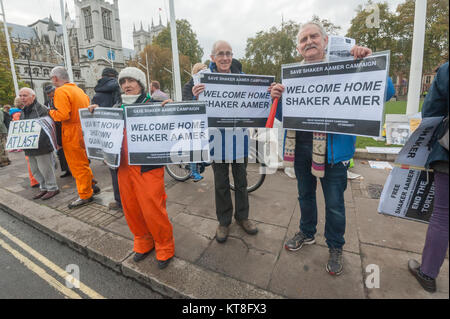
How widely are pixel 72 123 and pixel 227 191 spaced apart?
9.65 ft

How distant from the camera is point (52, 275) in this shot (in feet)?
8.73

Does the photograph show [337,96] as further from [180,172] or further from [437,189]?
[180,172]

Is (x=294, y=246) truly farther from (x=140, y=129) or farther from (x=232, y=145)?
(x=140, y=129)

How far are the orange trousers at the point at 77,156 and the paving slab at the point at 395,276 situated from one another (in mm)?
4296

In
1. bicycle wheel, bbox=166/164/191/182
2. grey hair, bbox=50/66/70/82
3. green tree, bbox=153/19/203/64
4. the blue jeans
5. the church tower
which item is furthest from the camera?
the church tower

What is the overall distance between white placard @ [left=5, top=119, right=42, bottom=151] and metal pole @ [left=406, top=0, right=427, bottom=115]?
27.3ft

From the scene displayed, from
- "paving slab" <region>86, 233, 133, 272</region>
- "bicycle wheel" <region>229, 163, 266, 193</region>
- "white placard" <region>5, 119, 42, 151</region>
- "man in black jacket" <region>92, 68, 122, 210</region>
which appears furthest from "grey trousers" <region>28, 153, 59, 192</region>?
"bicycle wheel" <region>229, 163, 266, 193</region>

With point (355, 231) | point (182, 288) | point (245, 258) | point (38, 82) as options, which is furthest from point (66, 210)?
point (38, 82)

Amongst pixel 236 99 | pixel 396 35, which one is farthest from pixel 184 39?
pixel 236 99

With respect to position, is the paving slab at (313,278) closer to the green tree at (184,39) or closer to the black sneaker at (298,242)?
the black sneaker at (298,242)

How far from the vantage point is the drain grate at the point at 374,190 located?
3931 millimetres

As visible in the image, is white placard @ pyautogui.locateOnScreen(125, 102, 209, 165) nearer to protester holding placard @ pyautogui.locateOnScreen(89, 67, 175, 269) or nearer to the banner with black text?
protester holding placard @ pyautogui.locateOnScreen(89, 67, 175, 269)

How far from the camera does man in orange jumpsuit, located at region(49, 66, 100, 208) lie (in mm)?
3753

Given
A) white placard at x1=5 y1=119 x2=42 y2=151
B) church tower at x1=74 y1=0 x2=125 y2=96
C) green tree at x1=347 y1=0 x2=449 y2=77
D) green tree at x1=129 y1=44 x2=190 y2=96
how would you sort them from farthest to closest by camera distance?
church tower at x1=74 y1=0 x2=125 y2=96 → green tree at x1=129 y1=44 x2=190 y2=96 → green tree at x1=347 y1=0 x2=449 y2=77 → white placard at x1=5 y1=119 x2=42 y2=151
